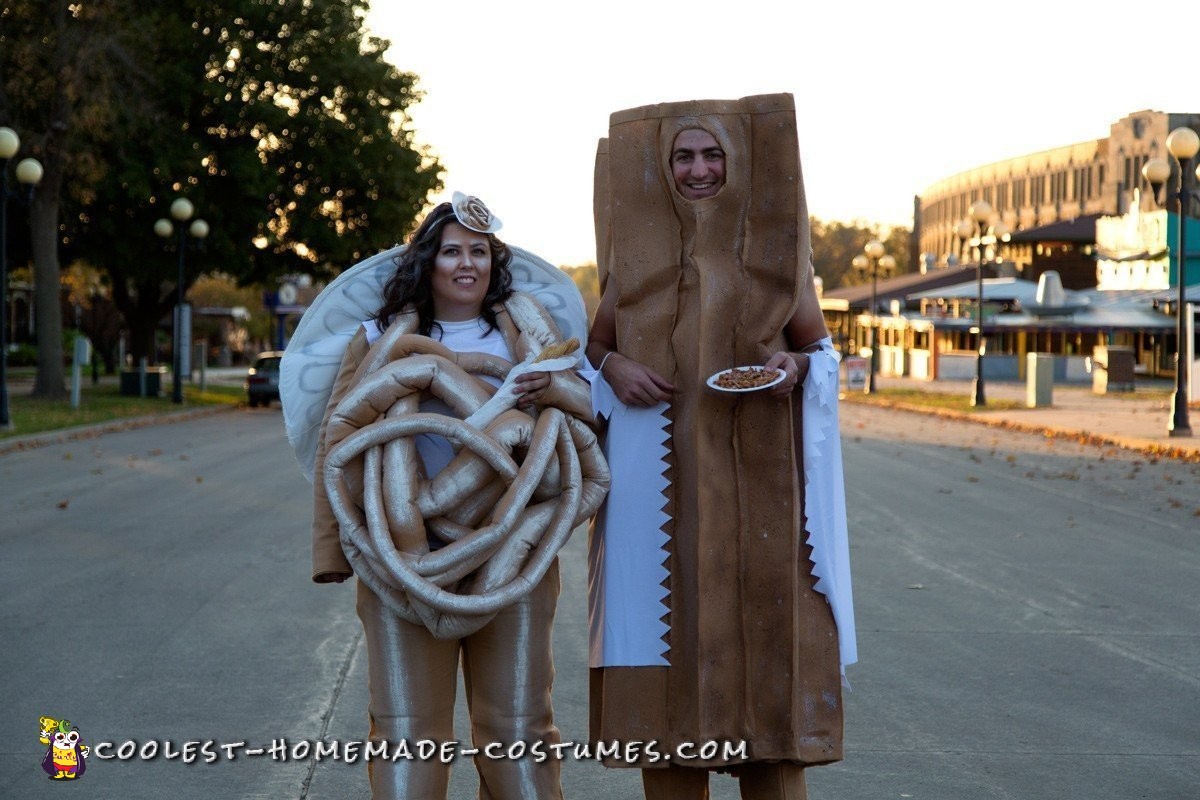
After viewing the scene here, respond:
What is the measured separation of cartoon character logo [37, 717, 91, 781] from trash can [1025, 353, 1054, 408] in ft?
89.7

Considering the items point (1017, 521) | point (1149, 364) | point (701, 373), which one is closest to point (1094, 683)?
point (701, 373)

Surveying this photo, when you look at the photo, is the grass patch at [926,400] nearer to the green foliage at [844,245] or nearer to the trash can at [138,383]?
the trash can at [138,383]

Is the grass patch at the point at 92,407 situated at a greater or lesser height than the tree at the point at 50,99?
lesser

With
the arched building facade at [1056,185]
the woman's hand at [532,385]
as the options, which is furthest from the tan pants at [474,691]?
the arched building facade at [1056,185]

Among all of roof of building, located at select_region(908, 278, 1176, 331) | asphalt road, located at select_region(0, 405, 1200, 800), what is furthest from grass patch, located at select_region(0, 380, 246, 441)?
roof of building, located at select_region(908, 278, 1176, 331)

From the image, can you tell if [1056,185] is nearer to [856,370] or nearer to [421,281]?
[856,370]

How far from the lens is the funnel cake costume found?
3.59m

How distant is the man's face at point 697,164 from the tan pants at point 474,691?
1.07 metres

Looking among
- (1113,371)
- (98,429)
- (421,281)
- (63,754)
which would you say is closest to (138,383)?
(98,429)

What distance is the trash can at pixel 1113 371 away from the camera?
122ft

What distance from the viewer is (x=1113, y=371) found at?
122 ft

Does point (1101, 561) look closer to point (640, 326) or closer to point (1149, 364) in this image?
point (640, 326)

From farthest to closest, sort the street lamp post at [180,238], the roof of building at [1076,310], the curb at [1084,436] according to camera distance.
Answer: the roof of building at [1076,310] → the street lamp post at [180,238] → the curb at [1084,436]

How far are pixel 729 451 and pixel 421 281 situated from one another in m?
0.96
